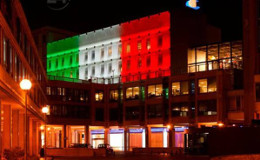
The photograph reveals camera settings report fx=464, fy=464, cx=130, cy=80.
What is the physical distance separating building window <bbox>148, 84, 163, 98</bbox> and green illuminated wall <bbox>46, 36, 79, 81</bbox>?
22.1 meters

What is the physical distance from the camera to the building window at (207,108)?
61.4 m

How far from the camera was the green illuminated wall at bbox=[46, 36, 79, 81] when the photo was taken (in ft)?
291

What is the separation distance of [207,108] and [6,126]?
3463cm

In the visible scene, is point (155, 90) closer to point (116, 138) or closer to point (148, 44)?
point (148, 44)

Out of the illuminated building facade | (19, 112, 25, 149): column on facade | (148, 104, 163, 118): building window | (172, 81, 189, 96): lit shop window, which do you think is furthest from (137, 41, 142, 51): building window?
(19, 112, 25, 149): column on facade

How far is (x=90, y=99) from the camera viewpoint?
77.2 m

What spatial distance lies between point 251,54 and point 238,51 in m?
17.9

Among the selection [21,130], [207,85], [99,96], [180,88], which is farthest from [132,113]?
[21,130]

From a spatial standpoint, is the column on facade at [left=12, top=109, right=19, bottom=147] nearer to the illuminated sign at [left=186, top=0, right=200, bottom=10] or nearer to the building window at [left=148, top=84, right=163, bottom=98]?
the building window at [left=148, top=84, right=163, bottom=98]

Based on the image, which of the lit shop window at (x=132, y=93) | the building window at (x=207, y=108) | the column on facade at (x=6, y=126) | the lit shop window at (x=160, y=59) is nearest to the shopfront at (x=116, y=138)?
the lit shop window at (x=132, y=93)

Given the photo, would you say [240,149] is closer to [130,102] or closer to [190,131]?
[190,131]

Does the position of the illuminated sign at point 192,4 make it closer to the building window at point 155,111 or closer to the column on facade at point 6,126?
the building window at point 155,111

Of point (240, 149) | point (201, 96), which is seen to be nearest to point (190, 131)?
point (240, 149)

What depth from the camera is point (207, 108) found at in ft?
204
